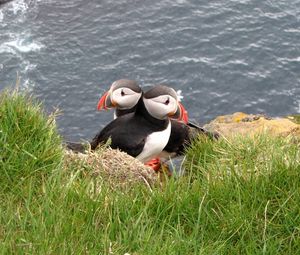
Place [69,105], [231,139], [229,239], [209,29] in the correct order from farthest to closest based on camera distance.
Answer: [209,29], [69,105], [231,139], [229,239]

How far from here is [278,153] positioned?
5.81m

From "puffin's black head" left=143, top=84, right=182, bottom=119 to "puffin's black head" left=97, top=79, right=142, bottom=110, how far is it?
22 cm

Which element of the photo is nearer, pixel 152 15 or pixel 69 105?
pixel 69 105

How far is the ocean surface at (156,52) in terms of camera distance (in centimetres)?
2856

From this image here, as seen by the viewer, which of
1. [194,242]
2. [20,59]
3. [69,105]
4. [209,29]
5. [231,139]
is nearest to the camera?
[194,242]

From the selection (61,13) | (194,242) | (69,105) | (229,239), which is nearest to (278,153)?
(229,239)

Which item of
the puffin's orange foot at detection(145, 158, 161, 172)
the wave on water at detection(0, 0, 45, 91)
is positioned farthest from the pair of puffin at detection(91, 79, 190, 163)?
the wave on water at detection(0, 0, 45, 91)

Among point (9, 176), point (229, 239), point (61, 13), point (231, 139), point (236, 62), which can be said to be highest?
point (9, 176)

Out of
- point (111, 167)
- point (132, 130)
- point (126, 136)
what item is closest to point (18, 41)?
point (132, 130)

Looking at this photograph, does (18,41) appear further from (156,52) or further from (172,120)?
(172,120)

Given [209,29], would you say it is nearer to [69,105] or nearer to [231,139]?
[69,105]

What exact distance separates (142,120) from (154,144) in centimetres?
50

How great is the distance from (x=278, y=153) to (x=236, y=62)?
2548 cm

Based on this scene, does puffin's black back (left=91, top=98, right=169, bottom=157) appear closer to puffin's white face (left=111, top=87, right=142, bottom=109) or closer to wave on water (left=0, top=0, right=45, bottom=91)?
puffin's white face (left=111, top=87, right=142, bottom=109)
